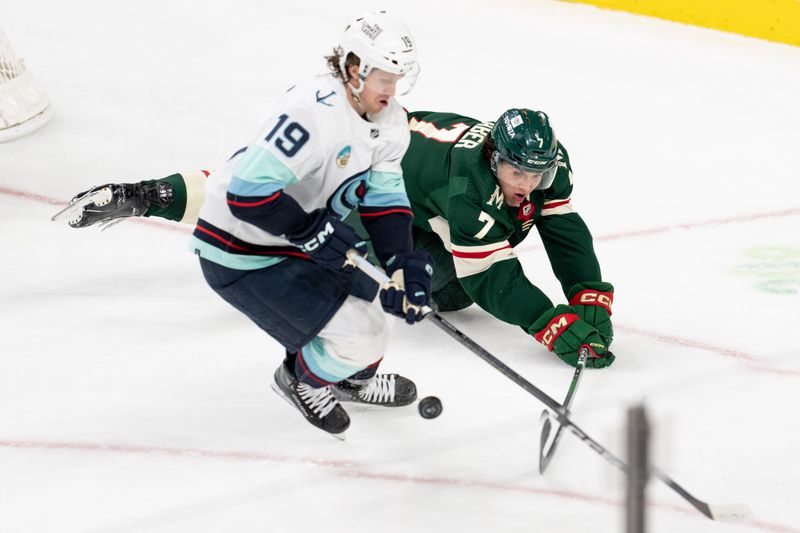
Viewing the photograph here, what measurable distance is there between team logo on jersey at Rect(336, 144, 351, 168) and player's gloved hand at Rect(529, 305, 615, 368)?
827 millimetres

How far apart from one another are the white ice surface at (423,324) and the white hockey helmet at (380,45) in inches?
34.5

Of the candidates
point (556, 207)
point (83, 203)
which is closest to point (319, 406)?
point (556, 207)

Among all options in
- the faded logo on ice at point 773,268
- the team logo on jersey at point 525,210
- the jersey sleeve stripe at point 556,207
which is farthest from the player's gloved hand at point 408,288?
the faded logo on ice at point 773,268

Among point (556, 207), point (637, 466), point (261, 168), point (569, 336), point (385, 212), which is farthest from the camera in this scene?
point (556, 207)

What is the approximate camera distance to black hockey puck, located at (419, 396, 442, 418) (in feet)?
8.61

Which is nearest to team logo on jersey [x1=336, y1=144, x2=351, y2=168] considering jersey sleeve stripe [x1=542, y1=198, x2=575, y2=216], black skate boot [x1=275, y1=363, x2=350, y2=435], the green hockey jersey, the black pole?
black skate boot [x1=275, y1=363, x2=350, y2=435]

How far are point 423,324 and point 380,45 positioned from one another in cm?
→ 114

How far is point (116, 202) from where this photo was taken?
3.19 m

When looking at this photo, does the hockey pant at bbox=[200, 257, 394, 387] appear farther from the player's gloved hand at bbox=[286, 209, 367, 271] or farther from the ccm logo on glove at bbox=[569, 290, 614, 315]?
the ccm logo on glove at bbox=[569, 290, 614, 315]

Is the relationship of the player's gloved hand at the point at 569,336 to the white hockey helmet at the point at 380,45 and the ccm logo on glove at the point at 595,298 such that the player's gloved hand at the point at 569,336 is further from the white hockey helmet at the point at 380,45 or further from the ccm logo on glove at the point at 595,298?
the white hockey helmet at the point at 380,45

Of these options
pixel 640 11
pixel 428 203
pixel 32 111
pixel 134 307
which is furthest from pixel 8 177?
pixel 640 11

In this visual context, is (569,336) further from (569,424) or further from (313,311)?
(313,311)

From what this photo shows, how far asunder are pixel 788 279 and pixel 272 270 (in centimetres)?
175

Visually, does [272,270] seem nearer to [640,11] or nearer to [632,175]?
[632,175]
